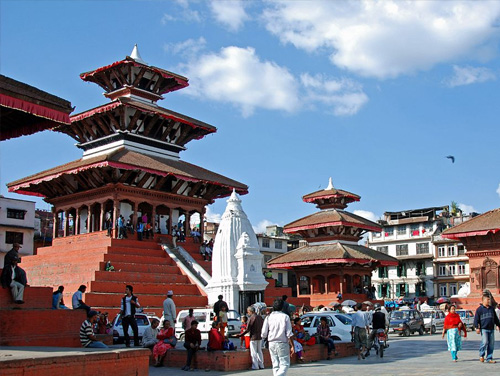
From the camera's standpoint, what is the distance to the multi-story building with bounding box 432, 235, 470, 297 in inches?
2630

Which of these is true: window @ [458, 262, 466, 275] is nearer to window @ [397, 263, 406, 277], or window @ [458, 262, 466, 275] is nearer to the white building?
window @ [397, 263, 406, 277]

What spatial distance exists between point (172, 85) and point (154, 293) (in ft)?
56.5

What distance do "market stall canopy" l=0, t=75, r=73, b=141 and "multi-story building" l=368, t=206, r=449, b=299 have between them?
60672 millimetres

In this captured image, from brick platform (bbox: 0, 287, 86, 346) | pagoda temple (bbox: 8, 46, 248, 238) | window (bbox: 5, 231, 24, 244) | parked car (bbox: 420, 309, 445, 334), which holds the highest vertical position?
pagoda temple (bbox: 8, 46, 248, 238)

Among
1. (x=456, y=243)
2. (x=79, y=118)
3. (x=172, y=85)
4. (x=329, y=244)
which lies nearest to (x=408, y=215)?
(x=456, y=243)

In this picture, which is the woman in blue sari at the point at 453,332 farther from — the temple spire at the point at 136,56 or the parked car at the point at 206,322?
the temple spire at the point at 136,56

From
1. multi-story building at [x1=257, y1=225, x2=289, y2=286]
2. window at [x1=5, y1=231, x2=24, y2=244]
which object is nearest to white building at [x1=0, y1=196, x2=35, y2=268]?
window at [x1=5, y1=231, x2=24, y2=244]

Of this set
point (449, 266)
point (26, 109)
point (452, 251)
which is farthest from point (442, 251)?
point (26, 109)

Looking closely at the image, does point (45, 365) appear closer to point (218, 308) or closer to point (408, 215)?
point (218, 308)

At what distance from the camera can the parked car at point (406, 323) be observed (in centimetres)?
2889

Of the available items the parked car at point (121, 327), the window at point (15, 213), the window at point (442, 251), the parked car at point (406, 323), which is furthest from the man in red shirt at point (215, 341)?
the window at point (442, 251)

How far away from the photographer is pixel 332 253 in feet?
145

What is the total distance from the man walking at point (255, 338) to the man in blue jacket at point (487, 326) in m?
5.07

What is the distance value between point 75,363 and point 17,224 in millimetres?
47067
